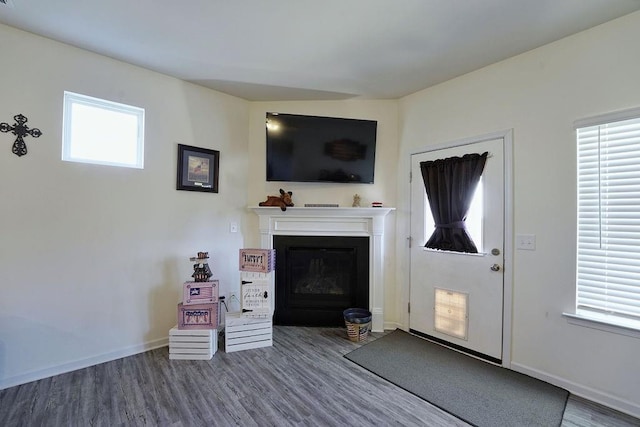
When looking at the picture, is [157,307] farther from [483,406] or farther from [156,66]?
[483,406]

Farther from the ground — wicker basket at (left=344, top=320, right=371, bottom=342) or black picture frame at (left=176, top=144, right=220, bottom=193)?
black picture frame at (left=176, top=144, right=220, bottom=193)

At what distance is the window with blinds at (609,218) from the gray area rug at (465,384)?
0.72 m

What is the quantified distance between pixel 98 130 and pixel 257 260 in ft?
6.02

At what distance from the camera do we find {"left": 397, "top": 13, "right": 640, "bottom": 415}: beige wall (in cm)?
194

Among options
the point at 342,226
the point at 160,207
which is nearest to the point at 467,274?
the point at 342,226

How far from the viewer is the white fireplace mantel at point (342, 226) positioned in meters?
3.20

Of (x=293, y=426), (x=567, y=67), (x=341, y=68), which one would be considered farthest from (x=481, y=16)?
(x=293, y=426)

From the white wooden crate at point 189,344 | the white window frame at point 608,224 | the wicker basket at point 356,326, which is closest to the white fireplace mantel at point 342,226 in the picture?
the wicker basket at point 356,326

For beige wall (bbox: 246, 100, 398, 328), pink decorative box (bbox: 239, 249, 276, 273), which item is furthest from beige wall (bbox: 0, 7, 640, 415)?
pink decorative box (bbox: 239, 249, 276, 273)

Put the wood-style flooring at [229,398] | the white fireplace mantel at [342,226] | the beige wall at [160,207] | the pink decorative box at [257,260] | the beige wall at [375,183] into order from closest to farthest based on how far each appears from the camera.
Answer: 1. the wood-style flooring at [229,398]
2. the beige wall at [160,207]
3. the pink decorative box at [257,260]
4. the white fireplace mantel at [342,226]
5. the beige wall at [375,183]

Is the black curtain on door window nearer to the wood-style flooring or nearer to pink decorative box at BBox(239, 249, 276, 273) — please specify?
the wood-style flooring

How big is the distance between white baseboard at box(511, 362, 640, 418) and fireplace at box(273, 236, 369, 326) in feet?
5.03

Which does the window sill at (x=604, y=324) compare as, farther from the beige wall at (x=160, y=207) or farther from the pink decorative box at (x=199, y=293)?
the pink decorative box at (x=199, y=293)

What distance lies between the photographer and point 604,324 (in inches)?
77.2
